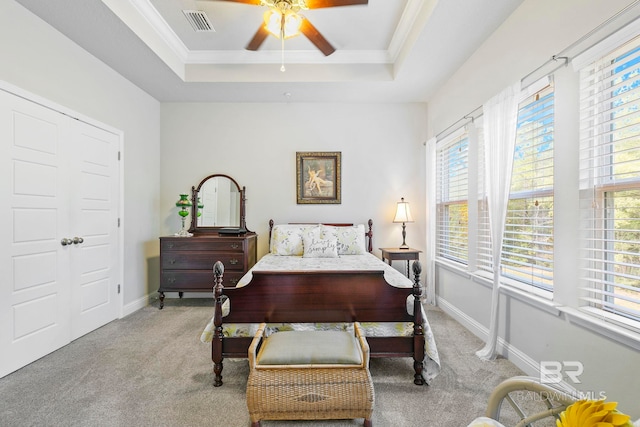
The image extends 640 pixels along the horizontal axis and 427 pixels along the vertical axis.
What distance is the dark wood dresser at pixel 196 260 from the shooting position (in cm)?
374

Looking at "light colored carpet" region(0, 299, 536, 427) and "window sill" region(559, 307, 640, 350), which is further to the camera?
"light colored carpet" region(0, 299, 536, 427)

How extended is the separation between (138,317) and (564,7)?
4803 mm

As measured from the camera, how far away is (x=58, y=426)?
1699mm

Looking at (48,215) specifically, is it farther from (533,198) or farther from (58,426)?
(533,198)

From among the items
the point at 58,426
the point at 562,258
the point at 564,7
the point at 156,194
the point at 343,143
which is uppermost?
the point at 564,7

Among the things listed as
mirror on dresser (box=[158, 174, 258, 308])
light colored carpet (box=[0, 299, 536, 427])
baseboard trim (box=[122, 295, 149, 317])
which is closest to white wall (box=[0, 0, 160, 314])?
baseboard trim (box=[122, 295, 149, 317])

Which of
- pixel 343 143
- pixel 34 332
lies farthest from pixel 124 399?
pixel 343 143

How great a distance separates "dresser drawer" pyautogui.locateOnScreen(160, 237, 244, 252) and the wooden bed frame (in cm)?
174

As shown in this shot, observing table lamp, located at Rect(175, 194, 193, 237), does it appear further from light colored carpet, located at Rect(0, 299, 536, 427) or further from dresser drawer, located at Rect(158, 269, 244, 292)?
light colored carpet, located at Rect(0, 299, 536, 427)

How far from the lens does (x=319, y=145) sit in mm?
4324

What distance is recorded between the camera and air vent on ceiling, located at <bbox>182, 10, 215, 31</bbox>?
2782mm

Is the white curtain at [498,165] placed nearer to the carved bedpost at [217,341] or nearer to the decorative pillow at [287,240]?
the carved bedpost at [217,341]

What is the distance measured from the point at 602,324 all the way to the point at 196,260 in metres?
3.79

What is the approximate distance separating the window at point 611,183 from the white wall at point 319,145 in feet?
8.28
